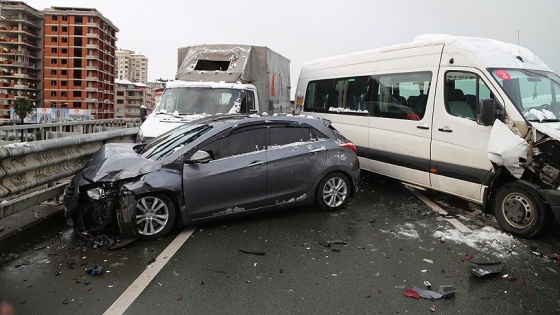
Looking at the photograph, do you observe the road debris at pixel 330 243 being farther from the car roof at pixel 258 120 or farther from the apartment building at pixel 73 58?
the apartment building at pixel 73 58

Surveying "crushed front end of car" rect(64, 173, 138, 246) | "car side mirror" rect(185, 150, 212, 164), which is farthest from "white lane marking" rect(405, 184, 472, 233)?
"crushed front end of car" rect(64, 173, 138, 246)

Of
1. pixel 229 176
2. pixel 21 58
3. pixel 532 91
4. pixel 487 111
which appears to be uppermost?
pixel 21 58

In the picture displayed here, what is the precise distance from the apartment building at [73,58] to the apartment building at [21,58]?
3.15m

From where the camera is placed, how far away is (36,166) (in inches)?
232

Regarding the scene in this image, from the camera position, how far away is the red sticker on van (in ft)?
20.6

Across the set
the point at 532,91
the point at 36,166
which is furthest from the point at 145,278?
the point at 532,91

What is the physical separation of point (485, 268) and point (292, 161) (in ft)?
9.78

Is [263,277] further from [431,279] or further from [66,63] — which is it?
[66,63]

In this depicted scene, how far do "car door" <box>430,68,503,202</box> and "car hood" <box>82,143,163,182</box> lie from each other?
4312 millimetres

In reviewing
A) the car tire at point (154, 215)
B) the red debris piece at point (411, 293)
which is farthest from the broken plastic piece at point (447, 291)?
the car tire at point (154, 215)

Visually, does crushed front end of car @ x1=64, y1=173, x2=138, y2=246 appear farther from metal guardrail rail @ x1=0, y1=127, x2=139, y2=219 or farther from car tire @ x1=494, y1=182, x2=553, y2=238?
car tire @ x1=494, y1=182, x2=553, y2=238

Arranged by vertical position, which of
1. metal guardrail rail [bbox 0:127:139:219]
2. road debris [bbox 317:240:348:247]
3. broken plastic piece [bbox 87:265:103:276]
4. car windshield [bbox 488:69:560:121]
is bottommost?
broken plastic piece [bbox 87:265:103:276]

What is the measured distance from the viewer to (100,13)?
5571 inches

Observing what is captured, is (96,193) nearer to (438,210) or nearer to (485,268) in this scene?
(485,268)
